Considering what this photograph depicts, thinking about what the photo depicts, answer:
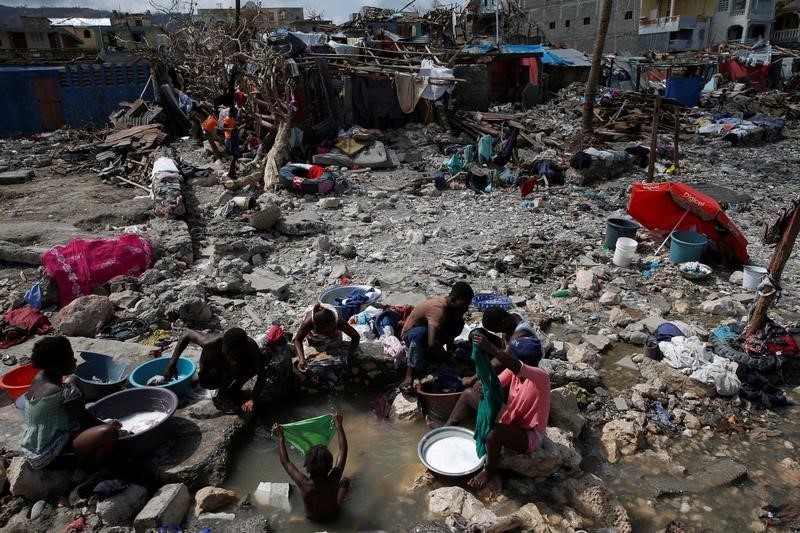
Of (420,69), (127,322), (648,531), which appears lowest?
(648,531)

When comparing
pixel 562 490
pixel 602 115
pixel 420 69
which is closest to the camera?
pixel 562 490

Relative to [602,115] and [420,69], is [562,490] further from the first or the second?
[602,115]

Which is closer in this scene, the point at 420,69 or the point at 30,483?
the point at 30,483

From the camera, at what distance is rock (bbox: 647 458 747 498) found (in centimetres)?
332

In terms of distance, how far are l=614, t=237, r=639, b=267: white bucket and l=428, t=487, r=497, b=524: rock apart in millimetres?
4390

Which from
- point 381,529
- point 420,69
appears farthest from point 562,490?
point 420,69

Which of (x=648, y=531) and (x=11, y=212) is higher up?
(x=11, y=212)

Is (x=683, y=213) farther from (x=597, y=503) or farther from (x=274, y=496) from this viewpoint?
(x=274, y=496)

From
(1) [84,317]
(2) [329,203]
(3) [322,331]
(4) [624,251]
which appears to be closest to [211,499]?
(3) [322,331]

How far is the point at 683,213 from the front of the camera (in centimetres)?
677

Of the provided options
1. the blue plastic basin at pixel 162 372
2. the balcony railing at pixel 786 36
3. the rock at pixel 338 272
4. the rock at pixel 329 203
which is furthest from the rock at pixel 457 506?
the balcony railing at pixel 786 36

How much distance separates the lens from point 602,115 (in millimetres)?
16203

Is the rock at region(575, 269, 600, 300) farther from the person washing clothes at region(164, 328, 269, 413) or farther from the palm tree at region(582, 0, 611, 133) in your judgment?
the palm tree at region(582, 0, 611, 133)

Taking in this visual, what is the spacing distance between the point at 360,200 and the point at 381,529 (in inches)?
278
